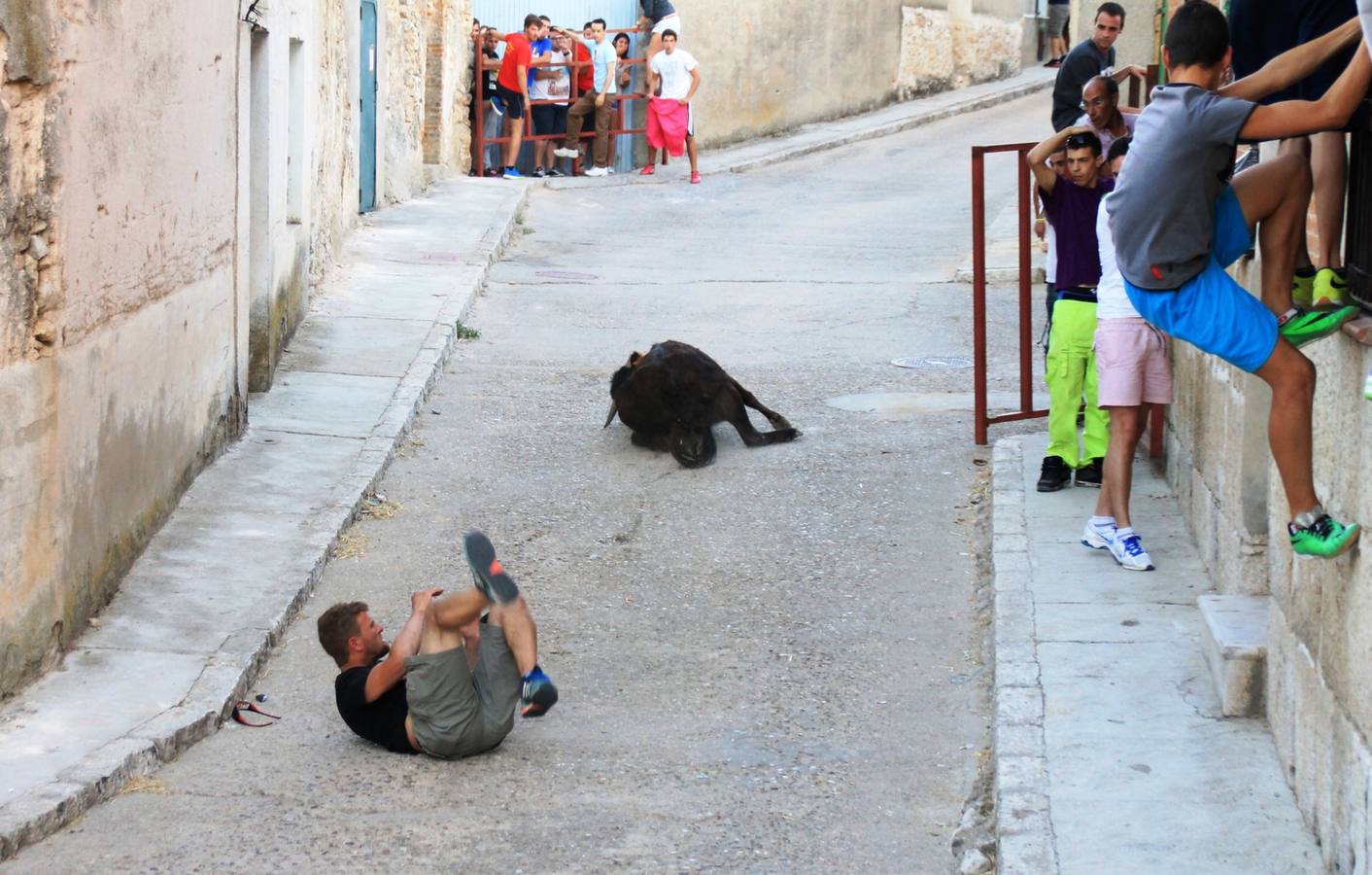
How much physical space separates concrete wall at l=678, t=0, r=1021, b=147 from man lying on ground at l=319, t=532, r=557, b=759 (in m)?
18.3

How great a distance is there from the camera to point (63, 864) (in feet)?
16.7

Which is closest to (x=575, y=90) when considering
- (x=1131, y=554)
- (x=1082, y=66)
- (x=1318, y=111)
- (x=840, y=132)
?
(x=840, y=132)

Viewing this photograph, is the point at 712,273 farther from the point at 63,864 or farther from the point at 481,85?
the point at 63,864

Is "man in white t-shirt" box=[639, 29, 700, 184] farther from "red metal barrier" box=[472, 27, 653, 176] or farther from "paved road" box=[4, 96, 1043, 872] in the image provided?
"paved road" box=[4, 96, 1043, 872]

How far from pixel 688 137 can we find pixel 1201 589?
14.9 meters

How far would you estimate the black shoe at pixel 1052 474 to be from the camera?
861 centimetres

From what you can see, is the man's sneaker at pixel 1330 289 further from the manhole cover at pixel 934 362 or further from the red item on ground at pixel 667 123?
the red item on ground at pixel 667 123

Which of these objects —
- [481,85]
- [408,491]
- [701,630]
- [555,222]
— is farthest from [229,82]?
[481,85]

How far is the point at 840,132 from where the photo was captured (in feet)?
81.8

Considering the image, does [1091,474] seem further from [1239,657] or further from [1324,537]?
[1324,537]

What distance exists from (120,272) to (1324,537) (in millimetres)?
4868

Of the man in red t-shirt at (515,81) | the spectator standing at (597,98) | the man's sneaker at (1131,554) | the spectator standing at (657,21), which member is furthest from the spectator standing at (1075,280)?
the spectator standing at (657,21)

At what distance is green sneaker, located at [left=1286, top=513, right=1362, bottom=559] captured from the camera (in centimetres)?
441

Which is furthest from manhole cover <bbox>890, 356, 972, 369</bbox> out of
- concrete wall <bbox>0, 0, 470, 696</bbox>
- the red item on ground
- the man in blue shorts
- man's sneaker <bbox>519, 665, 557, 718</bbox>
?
the red item on ground
